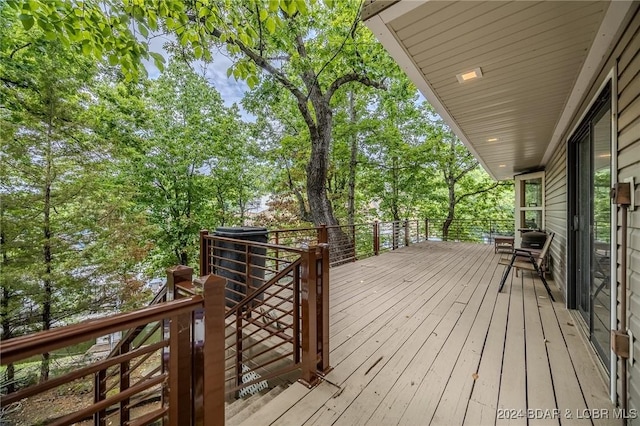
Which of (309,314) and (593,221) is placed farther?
(593,221)

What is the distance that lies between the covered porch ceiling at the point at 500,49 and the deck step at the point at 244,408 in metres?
2.56

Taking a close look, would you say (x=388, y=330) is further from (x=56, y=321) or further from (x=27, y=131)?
(x=27, y=131)

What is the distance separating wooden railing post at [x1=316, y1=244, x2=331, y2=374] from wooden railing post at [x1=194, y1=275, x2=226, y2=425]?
0.96 m

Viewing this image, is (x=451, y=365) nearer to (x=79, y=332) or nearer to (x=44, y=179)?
(x=79, y=332)

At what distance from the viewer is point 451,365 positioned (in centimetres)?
212

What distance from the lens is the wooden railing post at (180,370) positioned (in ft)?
3.48

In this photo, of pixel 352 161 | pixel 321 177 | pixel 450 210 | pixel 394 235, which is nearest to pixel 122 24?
pixel 321 177

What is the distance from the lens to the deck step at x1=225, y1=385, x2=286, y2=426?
169 cm

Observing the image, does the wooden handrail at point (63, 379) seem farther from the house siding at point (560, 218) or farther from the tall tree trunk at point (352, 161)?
the tall tree trunk at point (352, 161)

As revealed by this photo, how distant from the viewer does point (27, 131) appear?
418 cm

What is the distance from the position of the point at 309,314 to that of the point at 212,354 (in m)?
0.97

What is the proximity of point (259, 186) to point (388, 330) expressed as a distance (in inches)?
342

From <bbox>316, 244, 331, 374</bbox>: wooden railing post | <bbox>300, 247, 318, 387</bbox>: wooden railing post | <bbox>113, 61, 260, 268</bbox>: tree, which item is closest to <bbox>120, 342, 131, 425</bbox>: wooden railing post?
<bbox>300, 247, 318, 387</bbox>: wooden railing post

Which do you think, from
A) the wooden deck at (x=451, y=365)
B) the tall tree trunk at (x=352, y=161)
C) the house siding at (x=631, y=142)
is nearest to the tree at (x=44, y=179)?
the wooden deck at (x=451, y=365)
